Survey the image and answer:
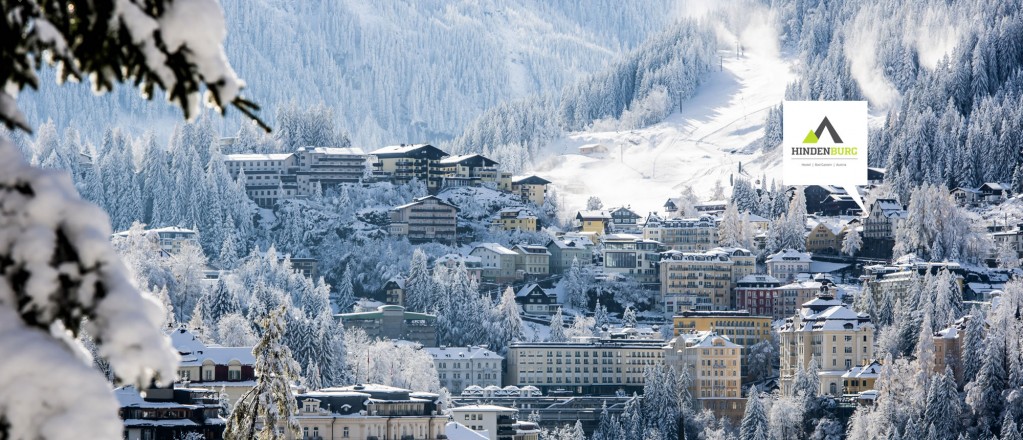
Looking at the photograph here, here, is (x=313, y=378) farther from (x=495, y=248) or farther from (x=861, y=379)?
(x=495, y=248)

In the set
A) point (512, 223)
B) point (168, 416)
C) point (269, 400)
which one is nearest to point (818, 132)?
point (512, 223)

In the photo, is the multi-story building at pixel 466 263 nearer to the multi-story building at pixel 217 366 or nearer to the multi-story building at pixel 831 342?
the multi-story building at pixel 831 342

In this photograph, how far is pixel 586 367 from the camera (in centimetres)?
16000

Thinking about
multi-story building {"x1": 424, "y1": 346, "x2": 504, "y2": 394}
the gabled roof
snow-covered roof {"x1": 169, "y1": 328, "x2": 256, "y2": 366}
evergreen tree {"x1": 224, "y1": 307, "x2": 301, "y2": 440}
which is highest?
the gabled roof

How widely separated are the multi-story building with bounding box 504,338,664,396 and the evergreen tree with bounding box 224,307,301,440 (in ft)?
422

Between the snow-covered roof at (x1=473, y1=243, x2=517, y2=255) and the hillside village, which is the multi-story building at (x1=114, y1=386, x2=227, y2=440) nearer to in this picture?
the hillside village

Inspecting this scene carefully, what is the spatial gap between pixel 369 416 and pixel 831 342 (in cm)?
6383

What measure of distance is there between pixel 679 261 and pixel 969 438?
58.3 metres

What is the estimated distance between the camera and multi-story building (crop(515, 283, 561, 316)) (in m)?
180

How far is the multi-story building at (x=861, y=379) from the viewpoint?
148 meters

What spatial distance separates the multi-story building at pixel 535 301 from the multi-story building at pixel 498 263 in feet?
19.8

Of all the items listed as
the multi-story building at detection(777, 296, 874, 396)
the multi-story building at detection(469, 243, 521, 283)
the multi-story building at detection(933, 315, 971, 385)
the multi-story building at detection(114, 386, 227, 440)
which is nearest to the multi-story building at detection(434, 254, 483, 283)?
the multi-story building at detection(469, 243, 521, 283)

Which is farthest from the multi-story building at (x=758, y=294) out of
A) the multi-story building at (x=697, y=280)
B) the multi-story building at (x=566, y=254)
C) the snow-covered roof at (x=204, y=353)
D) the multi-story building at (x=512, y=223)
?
the snow-covered roof at (x=204, y=353)

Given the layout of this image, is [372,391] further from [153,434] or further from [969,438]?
[969,438]
